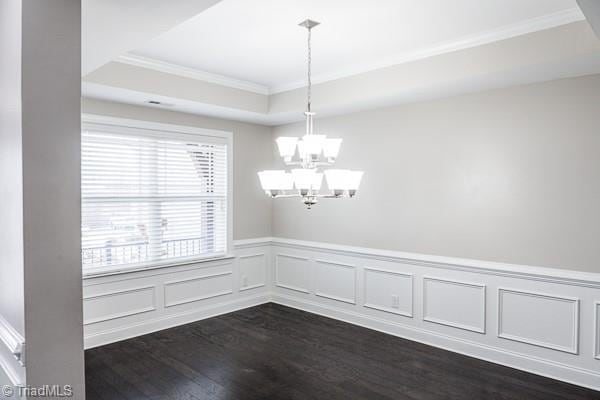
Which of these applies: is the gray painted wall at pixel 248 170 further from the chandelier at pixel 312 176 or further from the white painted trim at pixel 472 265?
the chandelier at pixel 312 176

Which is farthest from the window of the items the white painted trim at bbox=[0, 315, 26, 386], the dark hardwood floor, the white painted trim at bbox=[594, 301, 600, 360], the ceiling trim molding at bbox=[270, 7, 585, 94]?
the white painted trim at bbox=[594, 301, 600, 360]

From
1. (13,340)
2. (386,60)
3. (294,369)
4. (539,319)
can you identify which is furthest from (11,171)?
(539,319)

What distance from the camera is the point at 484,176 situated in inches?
143

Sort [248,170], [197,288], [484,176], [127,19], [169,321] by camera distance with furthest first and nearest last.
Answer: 1. [248,170]
2. [197,288]
3. [169,321]
4. [484,176]
5. [127,19]

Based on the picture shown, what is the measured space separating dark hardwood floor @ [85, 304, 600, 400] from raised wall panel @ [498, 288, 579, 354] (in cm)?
29

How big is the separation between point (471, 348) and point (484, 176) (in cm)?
154

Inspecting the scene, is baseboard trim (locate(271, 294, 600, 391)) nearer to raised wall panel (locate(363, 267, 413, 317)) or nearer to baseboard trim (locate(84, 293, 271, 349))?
raised wall panel (locate(363, 267, 413, 317))

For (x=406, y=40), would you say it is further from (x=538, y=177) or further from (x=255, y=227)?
(x=255, y=227)

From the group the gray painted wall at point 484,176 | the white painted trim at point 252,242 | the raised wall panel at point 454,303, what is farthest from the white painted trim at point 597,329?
the white painted trim at point 252,242

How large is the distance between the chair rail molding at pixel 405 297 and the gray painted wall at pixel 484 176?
16 cm

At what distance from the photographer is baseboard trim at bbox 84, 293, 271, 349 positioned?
3941mm

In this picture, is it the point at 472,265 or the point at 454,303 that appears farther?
the point at 454,303

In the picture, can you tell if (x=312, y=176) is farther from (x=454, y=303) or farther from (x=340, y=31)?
(x=454, y=303)

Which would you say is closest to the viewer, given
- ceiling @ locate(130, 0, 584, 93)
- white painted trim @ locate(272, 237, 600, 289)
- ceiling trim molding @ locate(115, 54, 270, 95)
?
ceiling @ locate(130, 0, 584, 93)
